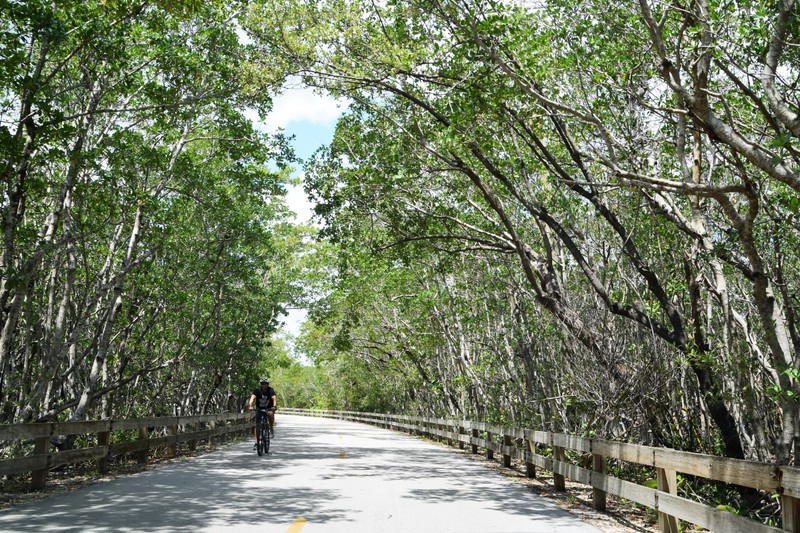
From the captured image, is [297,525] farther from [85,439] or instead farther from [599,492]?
[85,439]

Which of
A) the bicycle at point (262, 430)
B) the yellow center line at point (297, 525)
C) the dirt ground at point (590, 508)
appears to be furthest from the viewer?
the bicycle at point (262, 430)

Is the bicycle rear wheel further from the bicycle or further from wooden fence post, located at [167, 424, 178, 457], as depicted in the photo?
wooden fence post, located at [167, 424, 178, 457]

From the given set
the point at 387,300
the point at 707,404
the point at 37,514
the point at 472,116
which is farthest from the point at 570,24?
the point at 387,300

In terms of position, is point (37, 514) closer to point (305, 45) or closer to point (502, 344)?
point (305, 45)

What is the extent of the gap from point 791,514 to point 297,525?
4486mm

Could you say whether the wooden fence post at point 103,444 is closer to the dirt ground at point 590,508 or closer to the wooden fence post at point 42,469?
the wooden fence post at point 42,469

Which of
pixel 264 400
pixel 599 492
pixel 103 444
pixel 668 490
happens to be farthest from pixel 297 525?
pixel 264 400

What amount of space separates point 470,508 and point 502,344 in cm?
1147

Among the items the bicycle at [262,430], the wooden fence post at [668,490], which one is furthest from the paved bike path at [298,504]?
the bicycle at [262,430]

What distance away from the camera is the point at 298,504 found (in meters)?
8.47

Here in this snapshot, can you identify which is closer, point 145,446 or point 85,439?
point 145,446

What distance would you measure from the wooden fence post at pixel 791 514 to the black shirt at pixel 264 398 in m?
13.2

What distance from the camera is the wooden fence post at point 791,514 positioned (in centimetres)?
461

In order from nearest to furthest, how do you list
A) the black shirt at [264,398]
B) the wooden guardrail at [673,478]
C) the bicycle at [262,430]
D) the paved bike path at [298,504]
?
1. the wooden guardrail at [673,478]
2. the paved bike path at [298,504]
3. the bicycle at [262,430]
4. the black shirt at [264,398]
